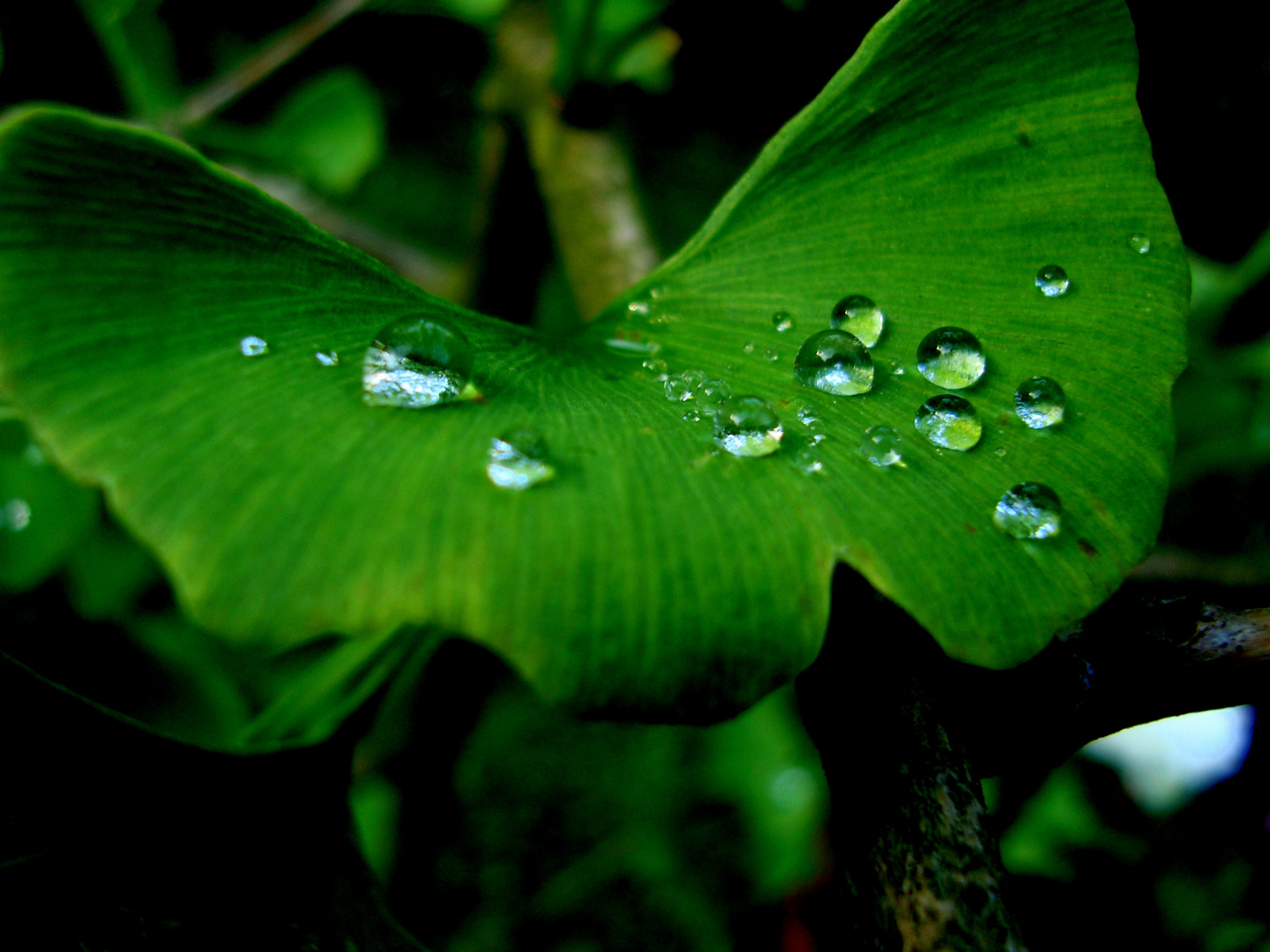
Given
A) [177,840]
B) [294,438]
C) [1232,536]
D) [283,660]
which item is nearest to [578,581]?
[294,438]

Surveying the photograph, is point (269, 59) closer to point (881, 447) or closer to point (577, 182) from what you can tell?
point (577, 182)

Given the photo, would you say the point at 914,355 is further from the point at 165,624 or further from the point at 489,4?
the point at 165,624

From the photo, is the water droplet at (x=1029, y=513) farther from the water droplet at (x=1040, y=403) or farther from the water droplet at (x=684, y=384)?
the water droplet at (x=684, y=384)

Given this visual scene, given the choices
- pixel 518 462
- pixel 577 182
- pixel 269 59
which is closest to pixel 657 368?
pixel 518 462

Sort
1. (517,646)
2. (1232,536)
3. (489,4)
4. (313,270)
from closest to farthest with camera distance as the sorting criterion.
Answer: (517,646)
(313,270)
(489,4)
(1232,536)

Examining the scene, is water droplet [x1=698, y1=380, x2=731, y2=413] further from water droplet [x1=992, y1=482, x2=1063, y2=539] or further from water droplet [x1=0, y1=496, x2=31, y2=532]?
water droplet [x1=0, y1=496, x2=31, y2=532]

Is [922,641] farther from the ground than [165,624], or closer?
farther from the ground
